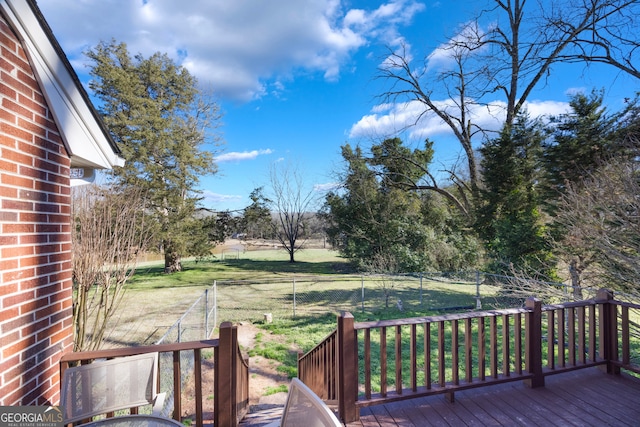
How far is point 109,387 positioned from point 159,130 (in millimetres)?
16660

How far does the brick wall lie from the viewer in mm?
1530

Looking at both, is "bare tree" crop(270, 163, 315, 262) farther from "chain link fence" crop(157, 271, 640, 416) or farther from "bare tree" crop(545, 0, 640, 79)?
"bare tree" crop(545, 0, 640, 79)

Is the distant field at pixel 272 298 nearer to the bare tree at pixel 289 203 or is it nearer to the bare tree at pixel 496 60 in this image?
the bare tree at pixel 496 60

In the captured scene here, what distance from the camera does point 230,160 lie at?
19.5 m

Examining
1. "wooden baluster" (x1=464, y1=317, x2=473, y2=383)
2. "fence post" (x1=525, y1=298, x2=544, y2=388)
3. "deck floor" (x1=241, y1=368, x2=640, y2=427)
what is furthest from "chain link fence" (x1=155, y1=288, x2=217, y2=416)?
"fence post" (x1=525, y1=298, x2=544, y2=388)

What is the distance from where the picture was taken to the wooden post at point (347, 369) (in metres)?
2.42

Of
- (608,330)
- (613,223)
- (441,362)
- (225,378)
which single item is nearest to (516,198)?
(613,223)

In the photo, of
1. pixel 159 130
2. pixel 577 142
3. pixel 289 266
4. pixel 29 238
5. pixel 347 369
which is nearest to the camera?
pixel 29 238

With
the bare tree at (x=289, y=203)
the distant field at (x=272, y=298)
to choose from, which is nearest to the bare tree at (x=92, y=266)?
the distant field at (x=272, y=298)

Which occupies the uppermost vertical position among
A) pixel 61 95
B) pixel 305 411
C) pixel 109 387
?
pixel 61 95

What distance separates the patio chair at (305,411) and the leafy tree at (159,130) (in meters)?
15.3

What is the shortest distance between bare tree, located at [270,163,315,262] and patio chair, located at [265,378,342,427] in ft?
61.8

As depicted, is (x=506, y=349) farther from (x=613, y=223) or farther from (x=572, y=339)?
(x=613, y=223)

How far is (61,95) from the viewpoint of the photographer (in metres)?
1.98
